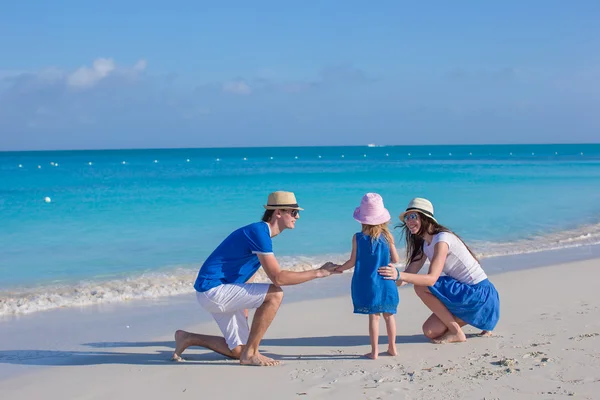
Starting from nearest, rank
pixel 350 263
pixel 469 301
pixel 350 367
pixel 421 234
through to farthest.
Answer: pixel 350 367
pixel 350 263
pixel 469 301
pixel 421 234

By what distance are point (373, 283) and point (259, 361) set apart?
0.96 metres

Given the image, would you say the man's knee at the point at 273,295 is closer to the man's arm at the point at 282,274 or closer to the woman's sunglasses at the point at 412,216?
the man's arm at the point at 282,274

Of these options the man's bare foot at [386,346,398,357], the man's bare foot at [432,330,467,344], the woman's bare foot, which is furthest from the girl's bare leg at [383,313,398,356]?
the woman's bare foot

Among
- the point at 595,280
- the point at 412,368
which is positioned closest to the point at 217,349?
the point at 412,368

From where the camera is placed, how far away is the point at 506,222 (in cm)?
1490

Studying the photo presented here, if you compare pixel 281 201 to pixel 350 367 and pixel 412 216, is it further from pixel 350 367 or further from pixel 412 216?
pixel 350 367

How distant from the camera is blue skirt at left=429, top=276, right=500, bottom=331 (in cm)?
507

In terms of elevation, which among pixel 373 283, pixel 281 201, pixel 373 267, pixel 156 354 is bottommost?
pixel 156 354

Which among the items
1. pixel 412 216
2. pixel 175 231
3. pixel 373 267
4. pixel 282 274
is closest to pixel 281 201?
pixel 282 274

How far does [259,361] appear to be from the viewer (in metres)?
4.66

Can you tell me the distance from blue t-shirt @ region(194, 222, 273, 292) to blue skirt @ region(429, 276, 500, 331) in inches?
55.4

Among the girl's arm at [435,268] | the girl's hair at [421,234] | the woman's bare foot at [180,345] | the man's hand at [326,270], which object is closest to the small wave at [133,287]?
the woman's bare foot at [180,345]

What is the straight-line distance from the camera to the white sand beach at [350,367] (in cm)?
405

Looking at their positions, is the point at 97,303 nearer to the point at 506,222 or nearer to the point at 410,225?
the point at 410,225
